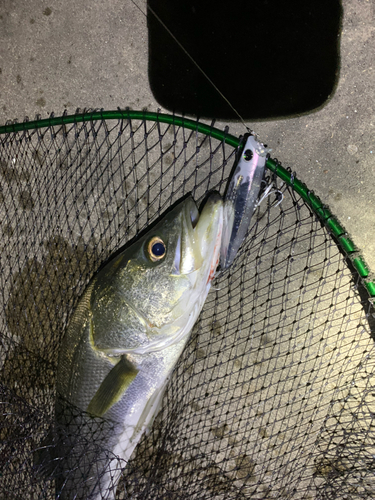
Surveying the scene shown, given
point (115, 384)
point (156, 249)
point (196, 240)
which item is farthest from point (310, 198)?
point (115, 384)

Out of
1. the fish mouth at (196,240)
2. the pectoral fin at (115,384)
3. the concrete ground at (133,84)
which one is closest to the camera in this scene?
the fish mouth at (196,240)

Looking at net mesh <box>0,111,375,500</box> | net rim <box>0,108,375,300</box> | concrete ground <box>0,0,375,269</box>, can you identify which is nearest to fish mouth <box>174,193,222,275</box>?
net rim <box>0,108,375,300</box>

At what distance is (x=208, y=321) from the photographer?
8.04ft

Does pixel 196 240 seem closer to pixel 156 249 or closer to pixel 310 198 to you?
pixel 156 249

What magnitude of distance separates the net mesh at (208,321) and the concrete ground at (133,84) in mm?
244

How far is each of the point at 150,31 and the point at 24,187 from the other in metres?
1.60

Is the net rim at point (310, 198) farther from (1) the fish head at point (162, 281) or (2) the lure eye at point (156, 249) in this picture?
(2) the lure eye at point (156, 249)

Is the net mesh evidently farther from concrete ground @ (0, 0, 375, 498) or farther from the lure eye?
the lure eye

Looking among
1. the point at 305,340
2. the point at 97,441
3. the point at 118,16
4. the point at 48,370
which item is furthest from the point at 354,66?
the point at 48,370

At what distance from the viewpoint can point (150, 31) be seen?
242cm

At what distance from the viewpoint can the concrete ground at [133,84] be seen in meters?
2.20

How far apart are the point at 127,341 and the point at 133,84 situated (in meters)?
1.95

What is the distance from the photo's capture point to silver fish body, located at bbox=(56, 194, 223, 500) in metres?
1.60

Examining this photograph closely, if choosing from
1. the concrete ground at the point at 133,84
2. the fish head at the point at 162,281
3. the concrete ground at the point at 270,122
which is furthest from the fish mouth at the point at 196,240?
the concrete ground at the point at 133,84
